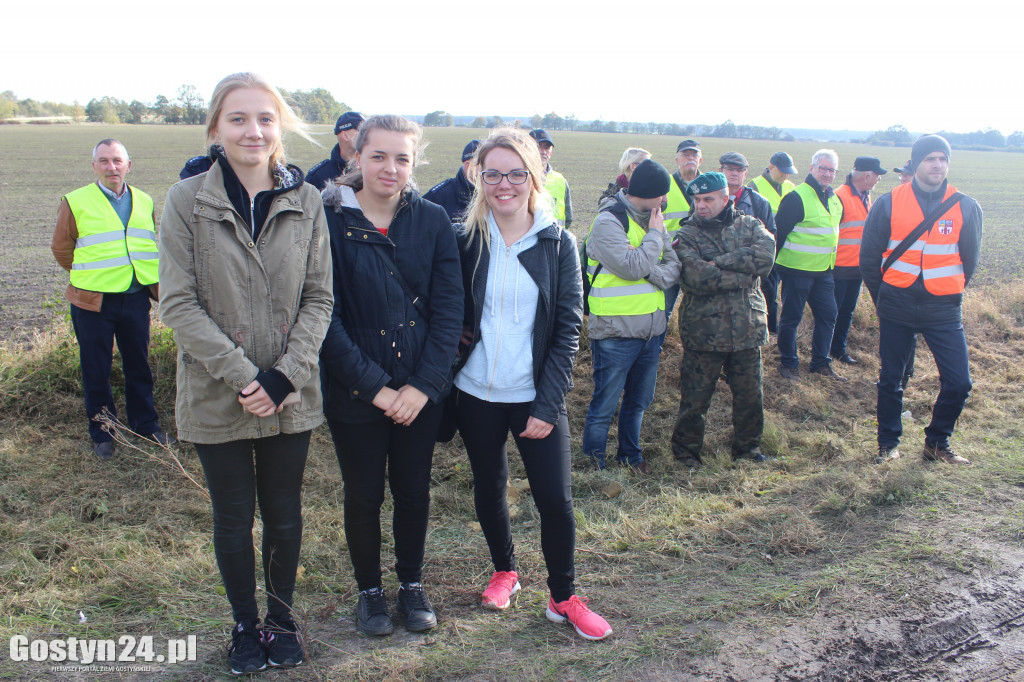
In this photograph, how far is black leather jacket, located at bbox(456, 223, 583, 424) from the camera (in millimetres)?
2723

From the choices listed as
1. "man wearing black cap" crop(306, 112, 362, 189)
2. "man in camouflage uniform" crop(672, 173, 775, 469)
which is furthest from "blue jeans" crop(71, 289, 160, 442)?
"man in camouflage uniform" crop(672, 173, 775, 469)

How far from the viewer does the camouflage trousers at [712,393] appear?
469 cm

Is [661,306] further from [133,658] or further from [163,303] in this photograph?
[133,658]

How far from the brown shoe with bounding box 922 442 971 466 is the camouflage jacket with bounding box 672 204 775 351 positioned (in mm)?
1456

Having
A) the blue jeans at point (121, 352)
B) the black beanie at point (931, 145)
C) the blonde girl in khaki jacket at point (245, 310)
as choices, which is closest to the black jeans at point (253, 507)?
the blonde girl in khaki jacket at point (245, 310)

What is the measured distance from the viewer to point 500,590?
3078 millimetres

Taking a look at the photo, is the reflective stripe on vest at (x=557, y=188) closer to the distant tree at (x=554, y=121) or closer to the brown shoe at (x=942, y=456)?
the brown shoe at (x=942, y=456)

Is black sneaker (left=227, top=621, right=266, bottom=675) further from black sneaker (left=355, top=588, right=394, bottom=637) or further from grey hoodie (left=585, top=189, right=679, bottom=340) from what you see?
grey hoodie (left=585, top=189, right=679, bottom=340)

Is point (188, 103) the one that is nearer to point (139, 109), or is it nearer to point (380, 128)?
point (139, 109)

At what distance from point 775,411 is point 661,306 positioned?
2.21 meters

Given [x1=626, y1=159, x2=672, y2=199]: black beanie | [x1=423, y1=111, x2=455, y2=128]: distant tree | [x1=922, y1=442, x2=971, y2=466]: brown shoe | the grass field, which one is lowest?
the grass field

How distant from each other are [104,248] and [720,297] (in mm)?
4390

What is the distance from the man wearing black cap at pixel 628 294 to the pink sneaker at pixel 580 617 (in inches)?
76.8

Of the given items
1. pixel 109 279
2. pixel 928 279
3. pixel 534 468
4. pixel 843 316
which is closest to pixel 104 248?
pixel 109 279
